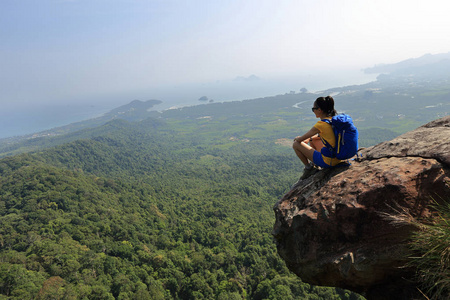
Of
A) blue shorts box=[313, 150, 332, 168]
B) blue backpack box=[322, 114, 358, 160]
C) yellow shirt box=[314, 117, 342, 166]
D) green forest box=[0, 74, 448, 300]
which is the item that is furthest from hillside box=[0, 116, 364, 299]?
yellow shirt box=[314, 117, 342, 166]

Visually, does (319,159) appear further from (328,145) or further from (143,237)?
(143,237)

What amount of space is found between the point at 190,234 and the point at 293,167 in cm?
7643

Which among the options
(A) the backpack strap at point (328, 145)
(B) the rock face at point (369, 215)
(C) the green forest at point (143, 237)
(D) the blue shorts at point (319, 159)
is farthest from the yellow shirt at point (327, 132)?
(C) the green forest at point (143, 237)

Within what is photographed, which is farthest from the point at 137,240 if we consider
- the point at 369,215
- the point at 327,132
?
the point at 369,215

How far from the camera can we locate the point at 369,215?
401cm

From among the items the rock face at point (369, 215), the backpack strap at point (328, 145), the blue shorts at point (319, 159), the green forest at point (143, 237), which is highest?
the backpack strap at point (328, 145)

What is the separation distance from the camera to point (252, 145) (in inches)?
6314

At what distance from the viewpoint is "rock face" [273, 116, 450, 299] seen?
146 inches

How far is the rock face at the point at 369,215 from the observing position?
3719 mm

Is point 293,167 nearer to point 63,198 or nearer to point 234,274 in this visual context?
point 234,274

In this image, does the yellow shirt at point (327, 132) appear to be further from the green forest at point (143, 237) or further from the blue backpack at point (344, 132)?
the green forest at point (143, 237)

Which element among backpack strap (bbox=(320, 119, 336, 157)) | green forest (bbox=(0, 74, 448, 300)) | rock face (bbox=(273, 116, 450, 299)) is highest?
backpack strap (bbox=(320, 119, 336, 157))

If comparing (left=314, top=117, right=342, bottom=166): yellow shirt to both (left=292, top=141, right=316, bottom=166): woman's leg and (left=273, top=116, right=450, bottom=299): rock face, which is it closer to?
(left=292, top=141, right=316, bottom=166): woman's leg

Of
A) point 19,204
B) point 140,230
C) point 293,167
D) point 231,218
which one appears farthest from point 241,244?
point 293,167
